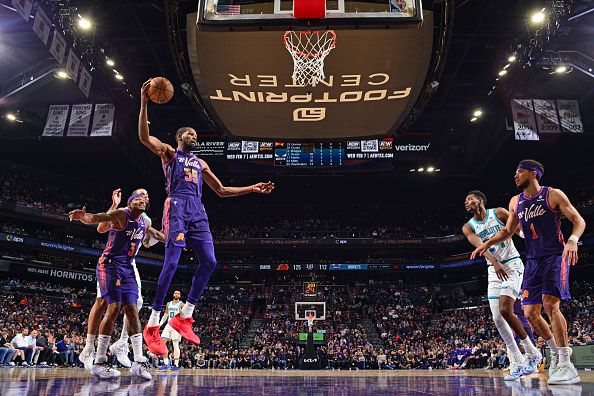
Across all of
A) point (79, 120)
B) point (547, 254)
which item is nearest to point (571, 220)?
point (547, 254)

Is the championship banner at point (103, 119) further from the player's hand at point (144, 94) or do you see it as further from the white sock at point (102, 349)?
the player's hand at point (144, 94)

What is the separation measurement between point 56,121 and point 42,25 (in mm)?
7661

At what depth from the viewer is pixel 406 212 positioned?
36875 millimetres

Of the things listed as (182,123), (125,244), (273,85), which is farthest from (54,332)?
(125,244)

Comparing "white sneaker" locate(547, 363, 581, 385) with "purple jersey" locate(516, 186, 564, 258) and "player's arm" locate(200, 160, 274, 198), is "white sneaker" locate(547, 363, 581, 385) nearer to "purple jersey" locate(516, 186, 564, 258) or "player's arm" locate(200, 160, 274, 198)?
"purple jersey" locate(516, 186, 564, 258)

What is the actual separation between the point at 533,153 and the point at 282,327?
18.0 metres

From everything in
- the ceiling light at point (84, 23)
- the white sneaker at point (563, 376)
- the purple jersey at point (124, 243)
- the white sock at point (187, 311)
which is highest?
the ceiling light at point (84, 23)

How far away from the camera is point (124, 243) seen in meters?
6.07

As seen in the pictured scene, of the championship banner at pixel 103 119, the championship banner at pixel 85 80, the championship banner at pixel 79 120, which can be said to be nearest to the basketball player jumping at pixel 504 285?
the championship banner at pixel 85 80

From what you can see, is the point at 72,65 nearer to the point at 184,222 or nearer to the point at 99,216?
the point at 99,216

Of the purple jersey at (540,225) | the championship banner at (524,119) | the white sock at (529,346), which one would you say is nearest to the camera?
the purple jersey at (540,225)

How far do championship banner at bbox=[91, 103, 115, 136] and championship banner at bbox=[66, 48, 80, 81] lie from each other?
3.78 meters

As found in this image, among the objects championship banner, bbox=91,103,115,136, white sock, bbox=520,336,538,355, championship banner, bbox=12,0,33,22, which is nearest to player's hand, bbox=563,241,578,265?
white sock, bbox=520,336,538,355

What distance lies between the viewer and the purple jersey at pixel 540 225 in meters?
5.02
